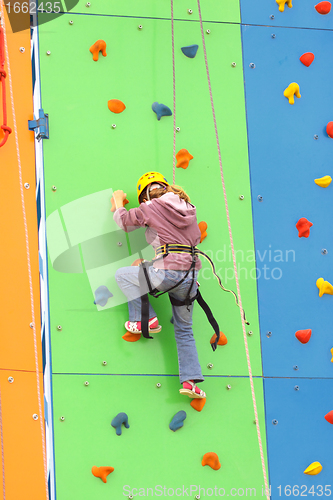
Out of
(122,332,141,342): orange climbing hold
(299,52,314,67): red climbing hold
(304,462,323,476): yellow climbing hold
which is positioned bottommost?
(304,462,323,476): yellow climbing hold

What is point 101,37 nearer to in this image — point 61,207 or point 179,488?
point 61,207

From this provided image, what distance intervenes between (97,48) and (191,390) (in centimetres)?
202

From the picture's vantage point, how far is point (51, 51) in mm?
3406

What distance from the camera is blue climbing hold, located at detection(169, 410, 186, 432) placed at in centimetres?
307

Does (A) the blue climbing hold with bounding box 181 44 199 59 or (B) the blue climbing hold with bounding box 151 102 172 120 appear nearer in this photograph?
(B) the blue climbing hold with bounding box 151 102 172 120

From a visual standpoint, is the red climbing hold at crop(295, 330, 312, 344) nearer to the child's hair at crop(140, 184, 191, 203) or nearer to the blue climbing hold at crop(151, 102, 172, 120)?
the child's hair at crop(140, 184, 191, 203)

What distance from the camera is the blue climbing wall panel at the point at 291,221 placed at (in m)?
3.23

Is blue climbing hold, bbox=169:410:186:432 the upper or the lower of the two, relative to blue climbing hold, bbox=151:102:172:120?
lower

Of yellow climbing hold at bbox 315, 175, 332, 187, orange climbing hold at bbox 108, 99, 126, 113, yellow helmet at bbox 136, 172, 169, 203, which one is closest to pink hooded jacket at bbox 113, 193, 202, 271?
yellow helmet at bbox 136, 172, 169, 203

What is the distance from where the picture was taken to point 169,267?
2.97 m

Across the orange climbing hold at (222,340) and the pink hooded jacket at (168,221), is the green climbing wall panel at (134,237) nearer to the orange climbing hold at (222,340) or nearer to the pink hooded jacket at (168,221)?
the orange climbing hold at (222,340)

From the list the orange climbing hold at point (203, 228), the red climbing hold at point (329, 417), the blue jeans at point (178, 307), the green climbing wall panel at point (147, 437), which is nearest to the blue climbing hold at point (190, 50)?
the orange climbing hold at point (203, 228)

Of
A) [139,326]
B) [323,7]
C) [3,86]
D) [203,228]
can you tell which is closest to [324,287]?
[203,228]

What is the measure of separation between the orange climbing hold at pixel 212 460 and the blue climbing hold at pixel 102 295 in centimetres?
97
